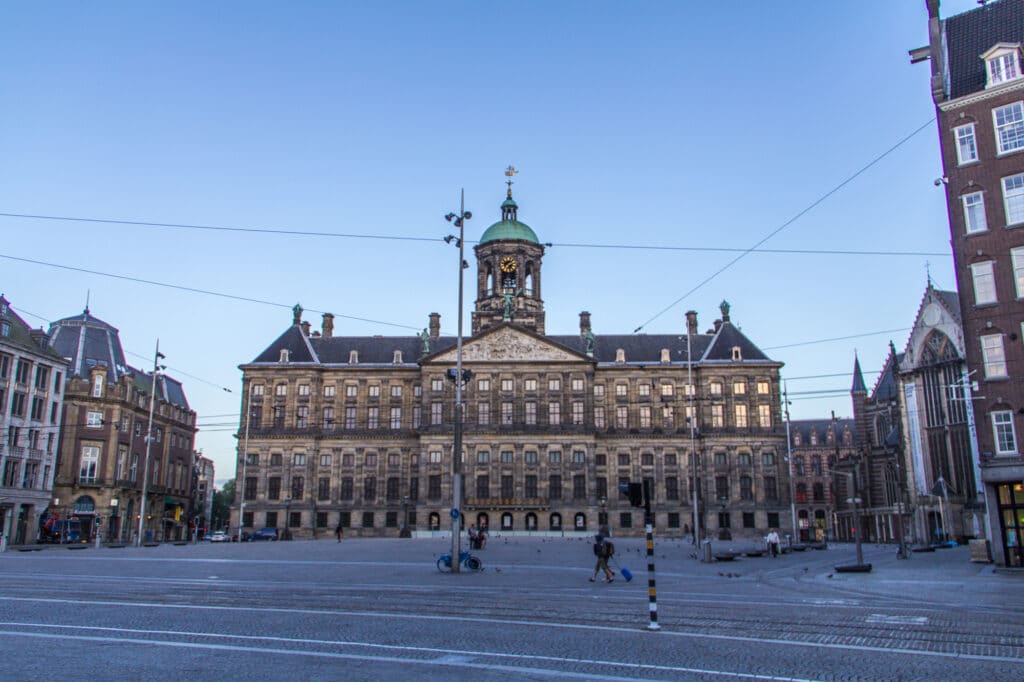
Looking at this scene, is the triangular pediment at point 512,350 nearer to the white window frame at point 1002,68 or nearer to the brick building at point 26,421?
the brick building at point 26,421

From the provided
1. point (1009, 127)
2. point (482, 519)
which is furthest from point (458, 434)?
point (482, 519)

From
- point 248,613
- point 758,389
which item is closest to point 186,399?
point 758,389

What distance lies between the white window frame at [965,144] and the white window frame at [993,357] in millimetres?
7010

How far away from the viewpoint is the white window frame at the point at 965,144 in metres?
30.6

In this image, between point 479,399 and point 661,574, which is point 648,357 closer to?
point 479,399

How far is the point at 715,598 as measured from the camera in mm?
17500

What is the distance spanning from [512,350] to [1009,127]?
167 feet

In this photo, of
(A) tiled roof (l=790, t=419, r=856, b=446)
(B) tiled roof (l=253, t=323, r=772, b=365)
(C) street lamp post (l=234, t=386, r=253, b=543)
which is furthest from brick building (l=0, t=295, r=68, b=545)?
(A) tiled roof (l=790, t=419, r=856, b=446)

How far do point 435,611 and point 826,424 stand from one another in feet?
394

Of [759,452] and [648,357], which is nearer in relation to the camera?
[759,452]

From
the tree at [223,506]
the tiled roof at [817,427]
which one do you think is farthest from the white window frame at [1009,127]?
the tree at [223,506]

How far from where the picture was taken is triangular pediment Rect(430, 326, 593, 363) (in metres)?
76.1

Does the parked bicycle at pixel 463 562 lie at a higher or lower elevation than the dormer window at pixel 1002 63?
lower

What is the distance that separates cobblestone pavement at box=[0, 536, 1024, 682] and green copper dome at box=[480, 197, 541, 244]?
60.9 m
